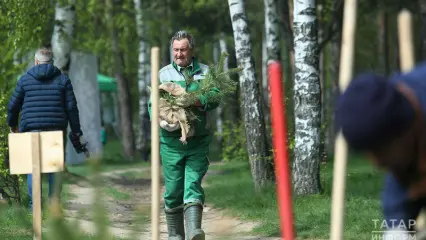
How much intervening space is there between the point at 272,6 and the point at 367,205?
433 inches

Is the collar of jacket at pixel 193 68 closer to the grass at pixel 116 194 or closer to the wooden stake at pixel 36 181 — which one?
the wooden stake at pixel 36 181

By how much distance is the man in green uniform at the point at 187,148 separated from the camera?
9.28 m

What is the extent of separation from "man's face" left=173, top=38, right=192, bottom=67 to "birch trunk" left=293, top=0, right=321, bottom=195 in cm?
440

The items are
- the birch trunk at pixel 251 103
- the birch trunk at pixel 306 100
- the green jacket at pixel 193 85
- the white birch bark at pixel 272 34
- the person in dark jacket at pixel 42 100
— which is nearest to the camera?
the green jacket at pixel 193 85

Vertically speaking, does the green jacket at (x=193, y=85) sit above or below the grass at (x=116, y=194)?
above

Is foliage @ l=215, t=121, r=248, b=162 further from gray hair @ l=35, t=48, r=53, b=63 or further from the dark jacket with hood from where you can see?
gray hair @ l=35, t=48, r=53, b=63

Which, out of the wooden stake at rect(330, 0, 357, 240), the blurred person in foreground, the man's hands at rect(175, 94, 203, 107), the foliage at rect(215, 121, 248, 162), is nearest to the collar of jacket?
the man's hands at rect(175, 94, 203, 107)

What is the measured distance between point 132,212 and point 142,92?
18.4 metres

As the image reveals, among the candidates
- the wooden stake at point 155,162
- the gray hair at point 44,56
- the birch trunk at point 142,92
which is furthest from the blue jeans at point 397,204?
the birch trunk at point 142,92

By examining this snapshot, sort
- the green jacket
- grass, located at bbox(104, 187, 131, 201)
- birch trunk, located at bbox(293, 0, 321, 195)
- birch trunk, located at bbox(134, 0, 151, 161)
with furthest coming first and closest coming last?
birch trunk, located at bbox(134, 0, 151, 161), grass, located at bbox(104, 187, 131, 201), birch trunk, located at bbox(293, 0, 321, 195), the green jacket

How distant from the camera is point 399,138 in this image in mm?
3525

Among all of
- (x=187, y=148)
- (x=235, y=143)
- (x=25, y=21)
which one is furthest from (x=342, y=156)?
(x=235, y=143)

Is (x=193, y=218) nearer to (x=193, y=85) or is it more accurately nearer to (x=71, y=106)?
(x=193, y=85)

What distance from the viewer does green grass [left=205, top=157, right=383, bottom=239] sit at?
10688mm
